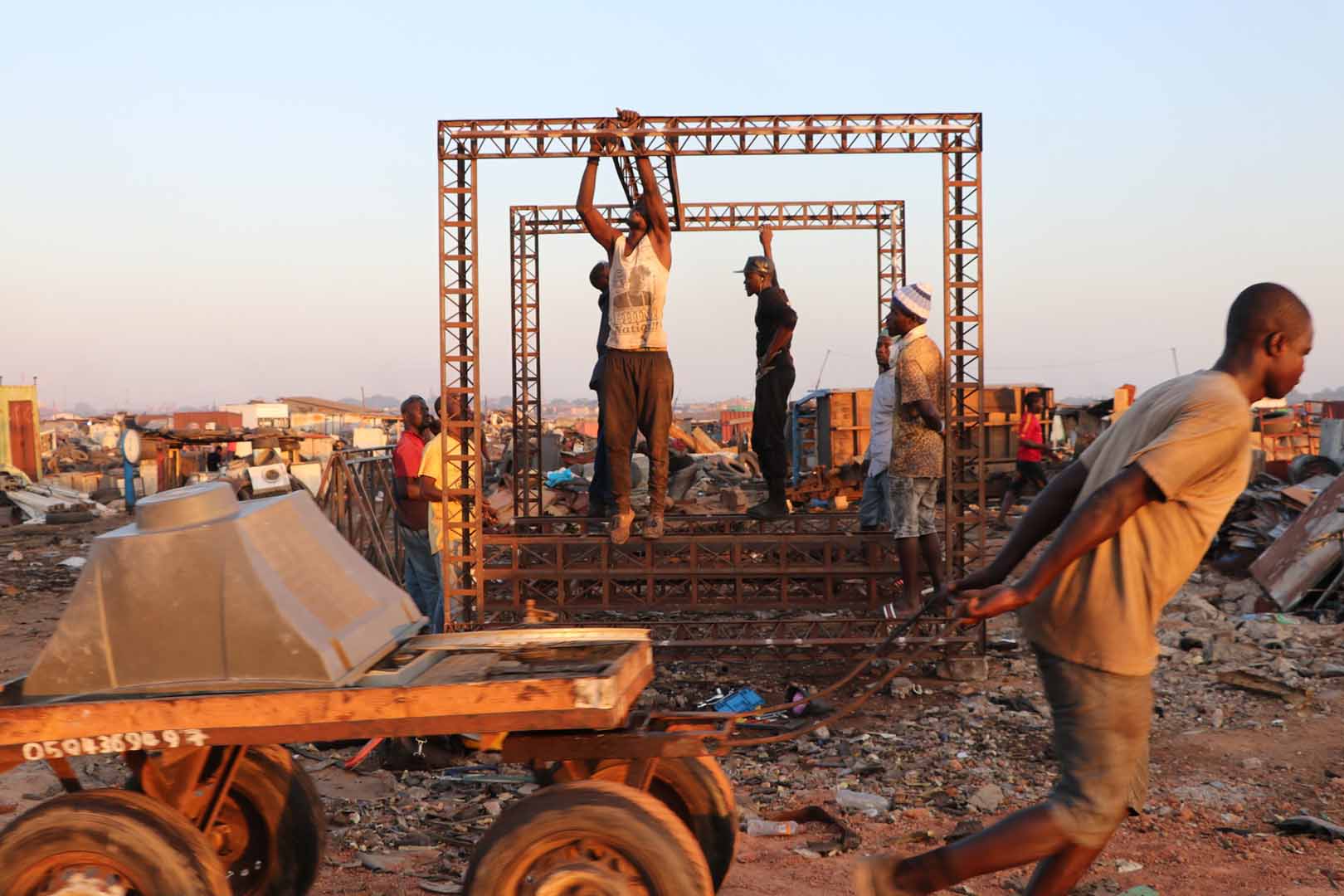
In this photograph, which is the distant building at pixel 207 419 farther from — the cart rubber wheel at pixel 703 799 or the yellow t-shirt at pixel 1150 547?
the yellow t-shirt at pixel 1150 547

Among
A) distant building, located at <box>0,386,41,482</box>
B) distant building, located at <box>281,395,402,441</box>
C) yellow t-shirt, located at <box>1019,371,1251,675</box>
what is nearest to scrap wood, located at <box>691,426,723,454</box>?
distant building, located at <box>281,395,402,441</box>

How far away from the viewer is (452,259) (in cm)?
953

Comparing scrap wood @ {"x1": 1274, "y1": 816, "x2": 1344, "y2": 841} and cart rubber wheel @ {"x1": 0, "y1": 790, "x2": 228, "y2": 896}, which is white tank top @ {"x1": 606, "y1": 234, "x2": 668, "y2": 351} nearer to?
scrap wood @ {"x1": 1274, "y1": 816, "x2": 1344, "y2": 841}

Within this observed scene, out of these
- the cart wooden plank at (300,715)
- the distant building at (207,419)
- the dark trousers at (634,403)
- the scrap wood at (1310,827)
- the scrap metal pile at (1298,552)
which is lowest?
the scrap wood at (1310,827)

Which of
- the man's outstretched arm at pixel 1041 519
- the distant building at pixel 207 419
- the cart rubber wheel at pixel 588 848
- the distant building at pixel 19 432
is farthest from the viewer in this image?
the distant building at pixel 207 419

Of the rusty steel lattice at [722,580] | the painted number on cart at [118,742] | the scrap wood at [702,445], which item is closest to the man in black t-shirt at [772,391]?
the rusty steel lattice at [722,580]

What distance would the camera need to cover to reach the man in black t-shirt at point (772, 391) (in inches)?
437

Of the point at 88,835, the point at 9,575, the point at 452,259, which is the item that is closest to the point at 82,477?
the point at 9,575

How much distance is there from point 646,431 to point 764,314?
3.23 m

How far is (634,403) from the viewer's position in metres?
8.62

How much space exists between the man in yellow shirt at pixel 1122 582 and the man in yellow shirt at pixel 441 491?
21.0 ft

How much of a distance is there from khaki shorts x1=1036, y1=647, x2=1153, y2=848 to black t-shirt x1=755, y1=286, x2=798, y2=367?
7.99m

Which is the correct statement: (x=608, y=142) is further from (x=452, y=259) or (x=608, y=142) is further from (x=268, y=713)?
(x=268, y=713)

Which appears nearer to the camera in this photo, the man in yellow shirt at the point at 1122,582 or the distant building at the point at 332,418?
the man in yellow shirt at the point at 1122,582
